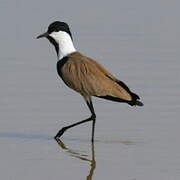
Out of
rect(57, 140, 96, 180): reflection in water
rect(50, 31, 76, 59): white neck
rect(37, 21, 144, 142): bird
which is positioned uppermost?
rect(50, 31, 76, 59): white neck

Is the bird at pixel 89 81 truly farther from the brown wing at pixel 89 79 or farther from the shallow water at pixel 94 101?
the shallow water at pixel 94 101

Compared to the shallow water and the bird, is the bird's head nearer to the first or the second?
the bird

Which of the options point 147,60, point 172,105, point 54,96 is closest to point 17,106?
point 54,96

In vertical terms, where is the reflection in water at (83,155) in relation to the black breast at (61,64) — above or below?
below

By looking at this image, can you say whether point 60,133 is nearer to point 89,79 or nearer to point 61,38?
point 89,79

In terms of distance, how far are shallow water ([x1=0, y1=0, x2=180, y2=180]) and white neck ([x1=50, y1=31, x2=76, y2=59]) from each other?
690 millimetres

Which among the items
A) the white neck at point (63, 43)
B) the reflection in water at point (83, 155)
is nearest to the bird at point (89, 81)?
the white neck at point (63, 43)

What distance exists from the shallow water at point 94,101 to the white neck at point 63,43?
690 mm

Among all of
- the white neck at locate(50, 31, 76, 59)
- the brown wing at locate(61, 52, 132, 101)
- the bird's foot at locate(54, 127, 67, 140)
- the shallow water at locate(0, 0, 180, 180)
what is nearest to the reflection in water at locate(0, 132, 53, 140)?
the shallow water at locate(0, 0, 180, 180)

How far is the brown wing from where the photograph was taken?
35.2 ft

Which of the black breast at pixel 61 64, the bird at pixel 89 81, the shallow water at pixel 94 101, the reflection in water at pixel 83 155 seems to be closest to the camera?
the reflection in water at pixel 83 155

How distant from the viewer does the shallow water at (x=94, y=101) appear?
9.48 meters

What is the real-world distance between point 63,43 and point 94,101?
1.11 meters

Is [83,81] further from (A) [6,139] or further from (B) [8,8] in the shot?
(B) [8,8]
